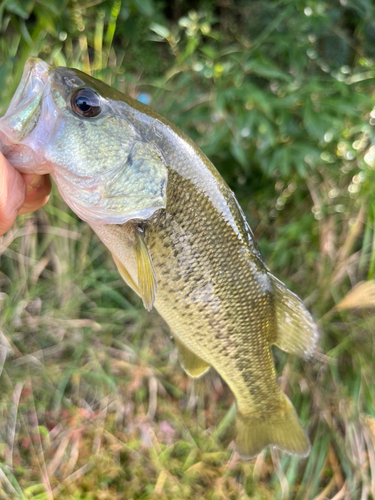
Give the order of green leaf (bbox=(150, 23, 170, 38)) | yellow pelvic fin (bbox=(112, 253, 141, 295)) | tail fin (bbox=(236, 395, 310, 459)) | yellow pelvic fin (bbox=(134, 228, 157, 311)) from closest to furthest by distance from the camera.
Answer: yellow pelvic fin (bbox=(134, 228, 157, 311)), yellow pelvic fin (bbox=(112, 253, 141, 295)), tail fin (bbox=(236, 395, 310, 459)), green leaf (bbox=(150, 23, 170, 38))

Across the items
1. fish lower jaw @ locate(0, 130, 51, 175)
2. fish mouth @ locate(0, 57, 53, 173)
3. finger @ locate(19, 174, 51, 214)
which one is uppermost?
fish mouth @ locate(0, 57, 53, 173)

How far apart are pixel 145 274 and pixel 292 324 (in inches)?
22.0

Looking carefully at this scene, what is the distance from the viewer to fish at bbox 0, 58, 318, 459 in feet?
2.75

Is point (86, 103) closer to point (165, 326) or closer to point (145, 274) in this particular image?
point (145, 274)

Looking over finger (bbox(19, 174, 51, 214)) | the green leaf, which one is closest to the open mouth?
finger (bbox(19, 174, 51, 214))

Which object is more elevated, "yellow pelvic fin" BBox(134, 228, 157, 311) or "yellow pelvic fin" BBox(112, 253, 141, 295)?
Result: "yellow pelvic fin" BBox(134, 228, 157, 311)

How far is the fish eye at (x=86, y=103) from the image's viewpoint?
853 millimetres

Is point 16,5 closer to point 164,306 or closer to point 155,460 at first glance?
point 164,306

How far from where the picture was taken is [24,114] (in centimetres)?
79

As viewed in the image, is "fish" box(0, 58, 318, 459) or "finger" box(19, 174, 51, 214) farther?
"finger" box(19, 174, 51, 214)

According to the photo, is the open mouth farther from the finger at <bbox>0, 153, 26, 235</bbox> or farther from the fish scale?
the fish scale

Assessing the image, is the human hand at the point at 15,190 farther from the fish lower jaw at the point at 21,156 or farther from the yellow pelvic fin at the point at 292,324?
the yellow pelvic fin at the point at 292,324

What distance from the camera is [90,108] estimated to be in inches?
34.4

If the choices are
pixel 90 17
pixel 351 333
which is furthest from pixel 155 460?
pixel 90 17
